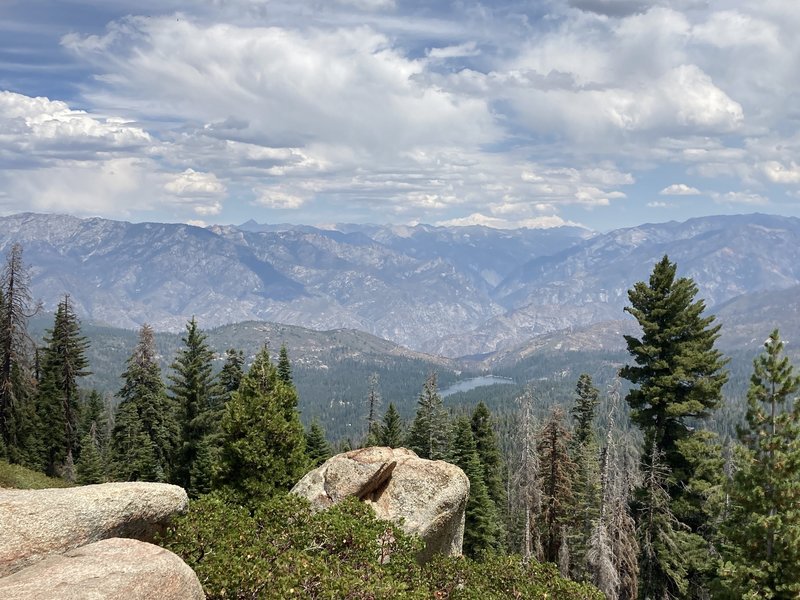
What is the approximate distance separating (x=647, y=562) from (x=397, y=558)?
2036 cm

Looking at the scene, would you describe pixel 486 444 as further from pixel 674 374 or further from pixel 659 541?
pixel 674 374

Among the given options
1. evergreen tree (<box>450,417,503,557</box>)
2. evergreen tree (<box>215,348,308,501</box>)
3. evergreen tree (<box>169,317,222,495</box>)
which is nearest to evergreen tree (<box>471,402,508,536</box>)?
evergreen tree (<box>450,417,503,557</box>)

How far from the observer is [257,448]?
2656cm

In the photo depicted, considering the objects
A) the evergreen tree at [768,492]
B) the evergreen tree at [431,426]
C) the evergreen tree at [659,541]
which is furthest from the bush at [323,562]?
the evergreen tree at [431,426]

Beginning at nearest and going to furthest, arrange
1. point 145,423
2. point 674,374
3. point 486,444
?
point 674,374, point 145,423, point 486,444

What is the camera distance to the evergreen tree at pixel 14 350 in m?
45.2

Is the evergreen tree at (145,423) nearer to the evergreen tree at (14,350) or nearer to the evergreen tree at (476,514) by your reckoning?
the evergreen tree at (14,350)

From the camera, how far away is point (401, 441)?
235 ft

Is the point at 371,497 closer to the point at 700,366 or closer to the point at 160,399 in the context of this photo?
the point at 700,366

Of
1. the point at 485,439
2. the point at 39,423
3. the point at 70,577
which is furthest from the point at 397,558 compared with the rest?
the point at 39,423

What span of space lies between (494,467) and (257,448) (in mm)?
43644

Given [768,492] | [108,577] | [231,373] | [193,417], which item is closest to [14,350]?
[193,417]

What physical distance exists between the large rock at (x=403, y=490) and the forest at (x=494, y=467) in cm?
395

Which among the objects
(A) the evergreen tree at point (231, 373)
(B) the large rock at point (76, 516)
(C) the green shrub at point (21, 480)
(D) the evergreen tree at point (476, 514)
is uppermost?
(B) the large rock at point (76, 516)
